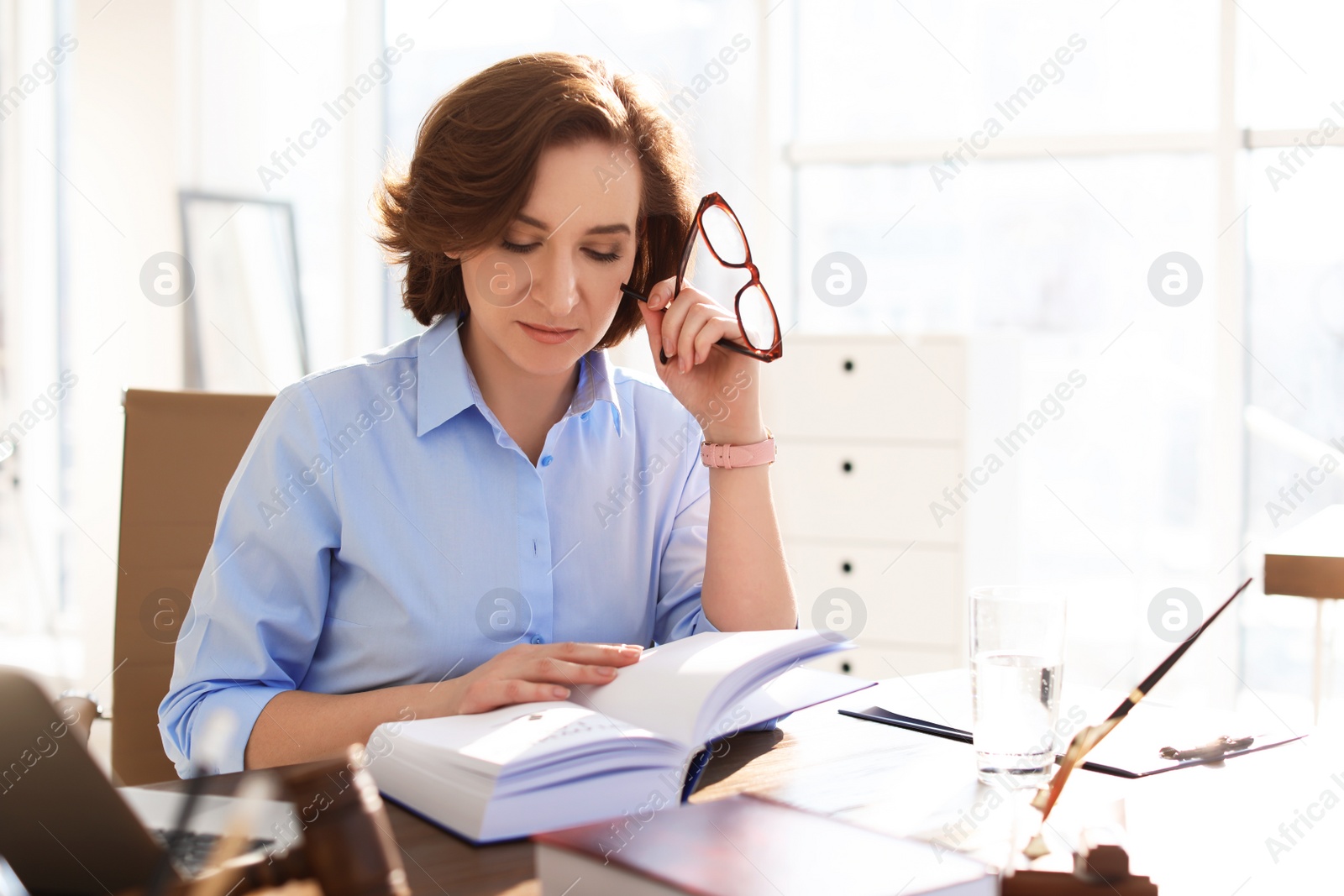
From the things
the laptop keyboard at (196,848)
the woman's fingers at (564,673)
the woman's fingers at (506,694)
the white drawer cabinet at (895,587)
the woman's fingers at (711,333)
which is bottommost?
the white drawer cabinet at (895,587)

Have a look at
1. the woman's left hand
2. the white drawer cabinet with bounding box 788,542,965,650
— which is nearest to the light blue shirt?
the woman's left hand

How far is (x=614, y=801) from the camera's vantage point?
87cm

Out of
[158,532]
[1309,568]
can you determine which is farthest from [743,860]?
[158,532]

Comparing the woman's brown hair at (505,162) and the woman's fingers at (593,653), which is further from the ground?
the woman's brown hair at (505,162)

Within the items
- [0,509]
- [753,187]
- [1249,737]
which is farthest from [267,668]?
[0,509]

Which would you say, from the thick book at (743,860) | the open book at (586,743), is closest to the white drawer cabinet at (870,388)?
the open book at (586,743)

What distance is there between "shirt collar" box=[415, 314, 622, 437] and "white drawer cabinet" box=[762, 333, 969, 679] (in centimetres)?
171

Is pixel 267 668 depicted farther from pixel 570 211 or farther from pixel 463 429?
pixel 570 211

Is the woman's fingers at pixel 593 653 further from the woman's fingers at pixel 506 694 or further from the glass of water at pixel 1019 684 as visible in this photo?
the glass of water at pixel 1019 684

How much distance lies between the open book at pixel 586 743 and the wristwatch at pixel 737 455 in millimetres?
414

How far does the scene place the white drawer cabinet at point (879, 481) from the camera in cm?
310

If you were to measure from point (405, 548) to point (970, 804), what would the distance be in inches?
26.5

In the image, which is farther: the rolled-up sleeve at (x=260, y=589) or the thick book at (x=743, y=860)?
the rolled-up sleeve at (x=260, y=589)

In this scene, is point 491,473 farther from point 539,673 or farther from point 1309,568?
point 1309,568
